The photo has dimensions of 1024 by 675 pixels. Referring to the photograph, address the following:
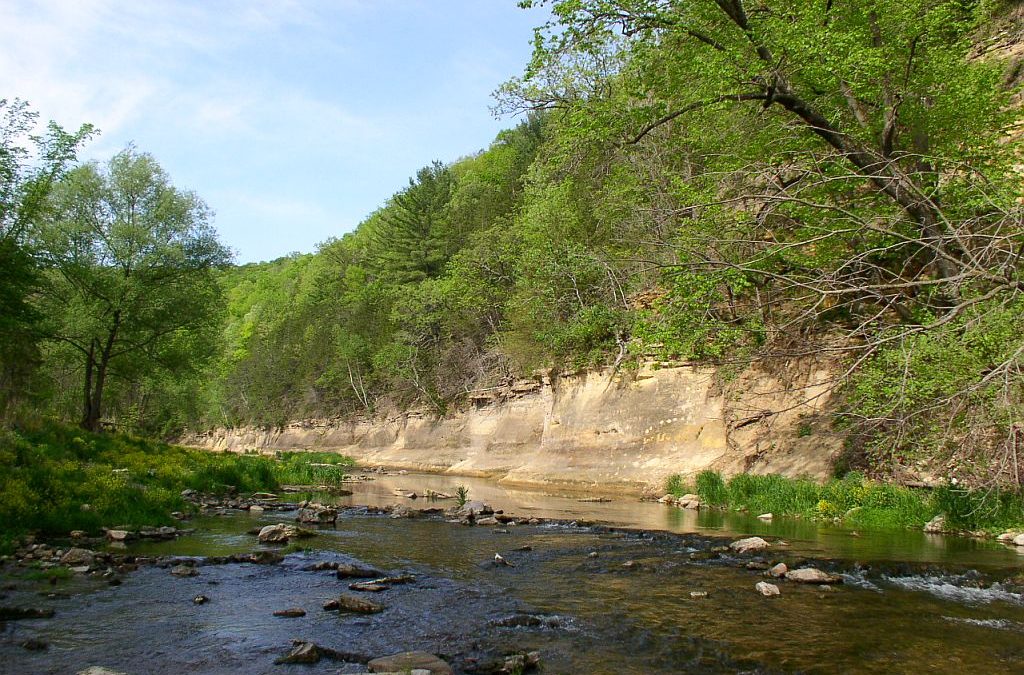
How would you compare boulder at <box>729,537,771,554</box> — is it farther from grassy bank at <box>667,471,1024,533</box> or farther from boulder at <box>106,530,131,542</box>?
boulder at <box>106,530,131,542</box>

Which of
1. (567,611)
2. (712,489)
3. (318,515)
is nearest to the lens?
(567,611)

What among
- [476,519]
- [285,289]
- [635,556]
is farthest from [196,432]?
[635,556]

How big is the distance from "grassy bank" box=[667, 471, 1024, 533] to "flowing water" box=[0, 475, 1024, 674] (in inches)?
57.0

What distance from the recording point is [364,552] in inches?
429

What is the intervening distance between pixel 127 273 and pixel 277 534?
23173 mm

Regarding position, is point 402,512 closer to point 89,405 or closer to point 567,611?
point 567,611

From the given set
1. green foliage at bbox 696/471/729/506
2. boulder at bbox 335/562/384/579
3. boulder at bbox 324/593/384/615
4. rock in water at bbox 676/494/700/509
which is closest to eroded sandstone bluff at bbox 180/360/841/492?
green foliage at bbox 696/471/729/506

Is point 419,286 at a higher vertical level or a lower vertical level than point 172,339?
higher

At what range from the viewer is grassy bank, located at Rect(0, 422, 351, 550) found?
10.9m

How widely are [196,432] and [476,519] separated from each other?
78.5m

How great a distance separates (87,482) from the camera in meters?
12.6

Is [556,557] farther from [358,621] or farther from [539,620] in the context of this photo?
[358,621]

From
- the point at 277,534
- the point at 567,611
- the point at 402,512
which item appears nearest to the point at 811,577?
the point at 567,611

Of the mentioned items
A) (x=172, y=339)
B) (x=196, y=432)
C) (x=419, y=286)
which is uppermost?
(x=419, y=286)
